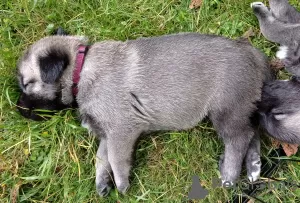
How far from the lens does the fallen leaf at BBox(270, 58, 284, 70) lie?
4.88 meters

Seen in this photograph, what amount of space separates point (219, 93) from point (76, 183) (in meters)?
1.97

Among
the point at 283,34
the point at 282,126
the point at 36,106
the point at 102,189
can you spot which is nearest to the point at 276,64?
the point at 283,34

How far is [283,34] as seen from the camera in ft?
15.7

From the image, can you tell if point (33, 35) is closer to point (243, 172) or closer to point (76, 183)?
point (76, 183)

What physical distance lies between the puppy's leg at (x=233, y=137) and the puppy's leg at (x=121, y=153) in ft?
2.94

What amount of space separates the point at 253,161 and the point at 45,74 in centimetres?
246

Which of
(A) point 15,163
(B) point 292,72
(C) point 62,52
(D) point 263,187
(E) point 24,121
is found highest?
(C) point 62,52

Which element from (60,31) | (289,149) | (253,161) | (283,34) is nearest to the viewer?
(253,161)

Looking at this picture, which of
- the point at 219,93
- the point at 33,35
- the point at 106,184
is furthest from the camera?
the point at 33,35


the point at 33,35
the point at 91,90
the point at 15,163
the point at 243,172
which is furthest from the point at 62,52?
the point at 243,172

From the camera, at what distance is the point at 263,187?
4629 millimetres

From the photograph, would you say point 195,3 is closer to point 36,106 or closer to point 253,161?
point 253,161

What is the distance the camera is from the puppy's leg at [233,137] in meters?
4.21

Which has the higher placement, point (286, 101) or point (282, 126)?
point (286, 101)
